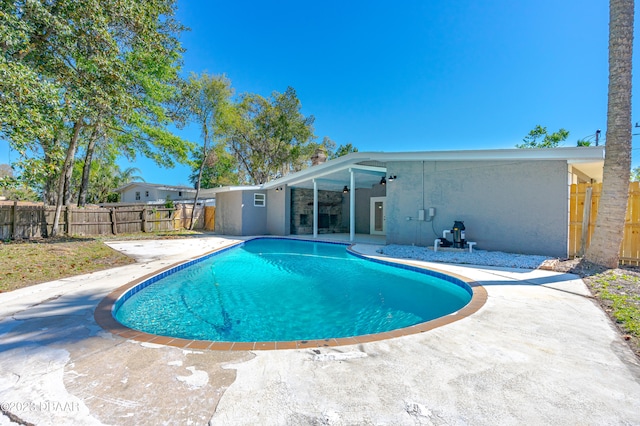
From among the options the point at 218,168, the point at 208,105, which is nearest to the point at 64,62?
the point at 208,105

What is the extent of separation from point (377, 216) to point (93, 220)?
49.7 feet

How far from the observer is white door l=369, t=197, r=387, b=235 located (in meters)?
16.4

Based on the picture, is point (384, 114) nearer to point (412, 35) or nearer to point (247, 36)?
point (412, 35)

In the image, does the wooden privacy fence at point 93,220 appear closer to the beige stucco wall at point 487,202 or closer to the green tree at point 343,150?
the beige stucco wall at point 487,202

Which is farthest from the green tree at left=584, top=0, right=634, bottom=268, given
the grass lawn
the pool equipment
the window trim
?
the window trim

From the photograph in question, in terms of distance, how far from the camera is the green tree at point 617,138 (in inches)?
247

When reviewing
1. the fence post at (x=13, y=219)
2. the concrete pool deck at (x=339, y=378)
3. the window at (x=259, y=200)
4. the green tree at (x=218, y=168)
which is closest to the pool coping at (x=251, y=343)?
the concrete pool deck at (x=339, y=378)

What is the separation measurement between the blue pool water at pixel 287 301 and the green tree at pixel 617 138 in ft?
12.1

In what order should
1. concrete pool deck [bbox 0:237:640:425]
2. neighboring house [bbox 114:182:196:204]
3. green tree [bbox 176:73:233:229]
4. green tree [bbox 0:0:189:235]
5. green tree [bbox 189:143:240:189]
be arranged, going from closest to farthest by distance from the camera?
1. concrete pool deck [bbox 0:237:640:425]
2. green tree [bbox 0:0:189:235]
3. green tree [bbox 176:73:233:229]
4. green tree [bbox 189:143:240:189]
5. neighboring house [bbox 114:182:196:204]

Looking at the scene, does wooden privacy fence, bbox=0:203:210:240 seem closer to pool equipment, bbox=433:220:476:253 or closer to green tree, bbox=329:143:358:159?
pool equipment, bbox=433:220:476:253

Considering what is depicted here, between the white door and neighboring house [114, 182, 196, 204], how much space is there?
62.5 feet

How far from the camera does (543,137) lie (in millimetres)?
22625

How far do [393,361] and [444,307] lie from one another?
2.73m

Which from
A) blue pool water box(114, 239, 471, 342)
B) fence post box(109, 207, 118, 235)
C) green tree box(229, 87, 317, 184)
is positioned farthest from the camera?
green tree box(229, 87, 317, 184)
